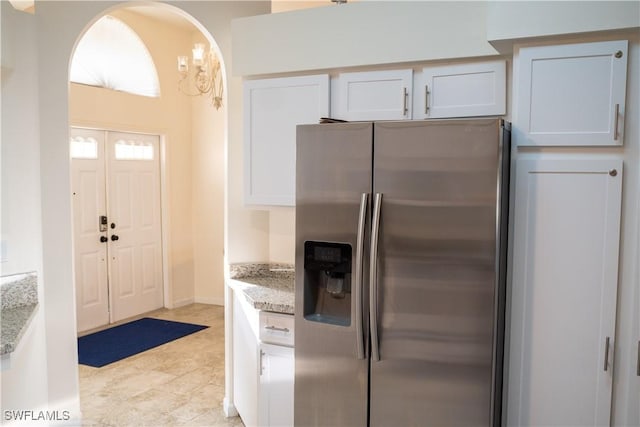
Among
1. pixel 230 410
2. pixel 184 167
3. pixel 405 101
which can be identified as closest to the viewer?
pixel 405 101

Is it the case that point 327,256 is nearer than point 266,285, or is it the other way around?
point 327,256

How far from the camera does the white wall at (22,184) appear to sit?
275cm

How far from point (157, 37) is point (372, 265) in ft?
14.7

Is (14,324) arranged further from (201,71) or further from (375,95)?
(201,71)

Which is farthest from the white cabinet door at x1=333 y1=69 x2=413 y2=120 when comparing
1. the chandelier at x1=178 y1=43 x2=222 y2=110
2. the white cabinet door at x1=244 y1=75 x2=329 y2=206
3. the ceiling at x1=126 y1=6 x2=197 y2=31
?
the ceiling at x1=126 y1=6 x2=197 y2=31

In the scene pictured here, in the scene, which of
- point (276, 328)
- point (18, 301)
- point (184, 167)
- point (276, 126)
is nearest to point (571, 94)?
point (276, 126)

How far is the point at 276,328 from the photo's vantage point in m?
2.69

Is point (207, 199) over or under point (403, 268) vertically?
over

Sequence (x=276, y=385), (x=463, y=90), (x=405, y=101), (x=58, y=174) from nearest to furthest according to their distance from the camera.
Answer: (x=463, y=90) < (x=405, y=101) < (x=276, y=385) < (x=58, y=174)

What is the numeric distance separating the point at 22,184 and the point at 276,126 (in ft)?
4.77

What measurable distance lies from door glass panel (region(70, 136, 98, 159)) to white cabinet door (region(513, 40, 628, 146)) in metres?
4.16

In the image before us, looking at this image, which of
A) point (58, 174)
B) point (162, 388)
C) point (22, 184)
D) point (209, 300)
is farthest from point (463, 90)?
point (209, 300)

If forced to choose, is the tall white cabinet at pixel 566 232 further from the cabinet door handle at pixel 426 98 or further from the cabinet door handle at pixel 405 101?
the cabinet door handle at pixel 405 101

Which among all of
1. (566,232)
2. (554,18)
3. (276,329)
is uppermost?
(554,18)
